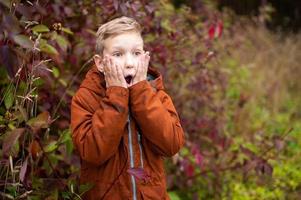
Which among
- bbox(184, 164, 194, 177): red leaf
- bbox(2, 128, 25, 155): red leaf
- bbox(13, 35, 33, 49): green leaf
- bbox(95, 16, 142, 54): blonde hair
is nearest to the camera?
bbox(13, 35, 33, 49): green leaf

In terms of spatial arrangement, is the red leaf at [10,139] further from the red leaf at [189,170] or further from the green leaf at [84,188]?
the red leaf at [189,170]

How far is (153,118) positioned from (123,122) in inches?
5.1

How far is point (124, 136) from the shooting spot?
2240mm

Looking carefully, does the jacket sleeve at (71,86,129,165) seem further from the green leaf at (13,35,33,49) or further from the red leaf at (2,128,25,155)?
the green leaf at (13,35,33,49)

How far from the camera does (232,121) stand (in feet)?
17.6

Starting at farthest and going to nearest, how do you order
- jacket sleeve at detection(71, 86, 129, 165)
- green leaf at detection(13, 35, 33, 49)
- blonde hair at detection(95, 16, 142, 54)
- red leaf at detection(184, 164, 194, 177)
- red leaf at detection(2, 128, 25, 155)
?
1. red leaf at detection(184, 164, 194, 177)
2. blonde hair at detection(95, 16, 142, 54)
3. jacket sleeve at detection(71, 86, 129, 165)
4. red leaf at detection(2, 128, 25, 155)
5. green leaf at detection(13, 35, 33, 49)

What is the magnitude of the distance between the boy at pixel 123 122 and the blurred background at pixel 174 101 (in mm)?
159

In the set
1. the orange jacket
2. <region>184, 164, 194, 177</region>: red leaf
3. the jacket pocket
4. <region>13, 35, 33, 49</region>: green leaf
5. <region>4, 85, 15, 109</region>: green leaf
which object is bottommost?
<region>184, 164, 194, 177</region>: red leaf

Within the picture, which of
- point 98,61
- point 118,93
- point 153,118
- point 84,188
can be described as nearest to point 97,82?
point 98,61

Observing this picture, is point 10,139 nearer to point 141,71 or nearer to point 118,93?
point 118,93

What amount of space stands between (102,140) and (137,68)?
0.36 meters

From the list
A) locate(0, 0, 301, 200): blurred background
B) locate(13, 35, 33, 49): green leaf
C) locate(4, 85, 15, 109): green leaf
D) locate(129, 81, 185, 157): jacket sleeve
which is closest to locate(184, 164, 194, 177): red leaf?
locate(0, 0, 301, 200): blurred background

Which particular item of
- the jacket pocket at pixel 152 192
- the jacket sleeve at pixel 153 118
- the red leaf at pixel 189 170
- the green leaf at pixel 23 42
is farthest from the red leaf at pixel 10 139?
the red leaf at pixel 189 170

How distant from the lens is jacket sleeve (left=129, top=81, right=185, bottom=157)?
2156 millimetres
